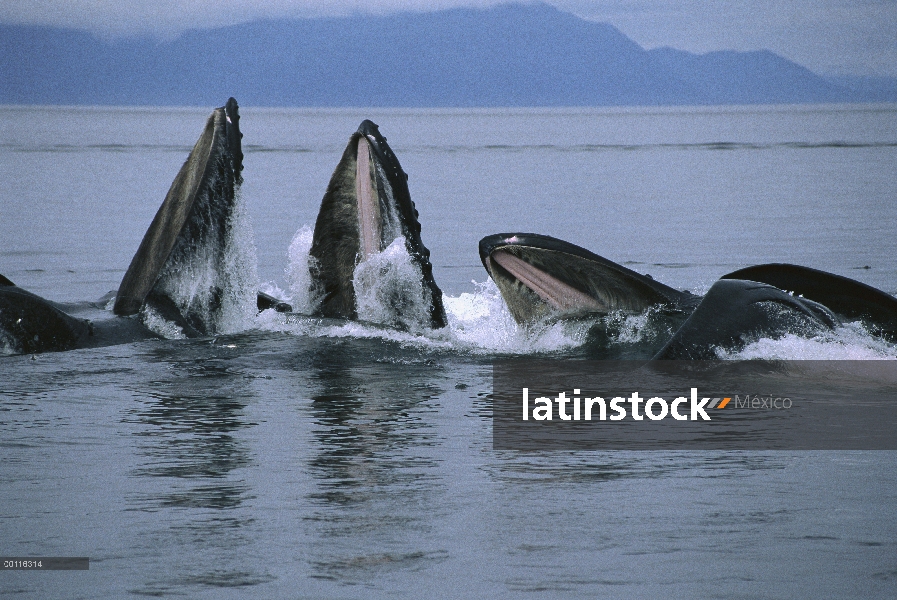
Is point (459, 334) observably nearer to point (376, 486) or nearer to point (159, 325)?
point (159, 325)

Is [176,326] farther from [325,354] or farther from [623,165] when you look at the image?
[623,165]

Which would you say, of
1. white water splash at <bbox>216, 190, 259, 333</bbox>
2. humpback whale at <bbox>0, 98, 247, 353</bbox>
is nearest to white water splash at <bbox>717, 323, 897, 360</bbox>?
white water splash at <bbox>216, 190, 259, 333</bbox>

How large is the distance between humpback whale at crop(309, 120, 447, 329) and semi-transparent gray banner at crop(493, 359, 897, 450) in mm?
1201

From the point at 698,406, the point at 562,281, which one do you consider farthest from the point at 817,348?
the point at 562,281

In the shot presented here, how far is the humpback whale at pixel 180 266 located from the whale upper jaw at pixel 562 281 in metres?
2.12

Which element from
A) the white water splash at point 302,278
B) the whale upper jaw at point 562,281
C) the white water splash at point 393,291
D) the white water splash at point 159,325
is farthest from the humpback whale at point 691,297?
the white water splash at point 159,325

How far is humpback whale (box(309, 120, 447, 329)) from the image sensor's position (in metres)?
10.0

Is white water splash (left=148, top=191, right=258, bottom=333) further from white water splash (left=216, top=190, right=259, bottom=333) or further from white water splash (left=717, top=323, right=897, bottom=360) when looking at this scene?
white water splash (left=717, top=323, right=897, bottom=360)

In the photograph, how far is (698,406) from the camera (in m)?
8.77

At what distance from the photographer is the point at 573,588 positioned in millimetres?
5312

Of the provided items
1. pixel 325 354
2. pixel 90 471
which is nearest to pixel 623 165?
pixel 325 354

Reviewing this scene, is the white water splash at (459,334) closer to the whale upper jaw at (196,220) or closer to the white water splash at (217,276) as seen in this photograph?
the white water splash at (217,276)

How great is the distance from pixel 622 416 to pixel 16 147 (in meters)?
71.1

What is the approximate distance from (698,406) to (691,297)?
62.5 inches
